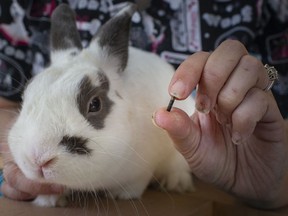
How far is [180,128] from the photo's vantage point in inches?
39.8

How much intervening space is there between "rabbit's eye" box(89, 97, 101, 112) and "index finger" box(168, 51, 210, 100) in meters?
0.30

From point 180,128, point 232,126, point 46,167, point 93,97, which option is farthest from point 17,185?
point 232,126

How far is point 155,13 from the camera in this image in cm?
193

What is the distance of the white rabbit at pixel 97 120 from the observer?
3.46 ft

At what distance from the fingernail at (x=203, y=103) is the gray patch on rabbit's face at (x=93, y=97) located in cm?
29

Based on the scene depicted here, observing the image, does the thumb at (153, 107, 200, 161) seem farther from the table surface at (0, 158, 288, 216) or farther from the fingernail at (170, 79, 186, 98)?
the table surface at (0, 158, 288, 216)

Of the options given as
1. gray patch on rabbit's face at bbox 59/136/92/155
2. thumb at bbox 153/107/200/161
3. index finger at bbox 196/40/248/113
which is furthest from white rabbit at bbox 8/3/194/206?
index finger at bbox 196/40/248/113

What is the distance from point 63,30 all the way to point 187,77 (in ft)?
2.01

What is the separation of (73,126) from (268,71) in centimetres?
50

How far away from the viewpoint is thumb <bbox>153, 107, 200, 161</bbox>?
959mm

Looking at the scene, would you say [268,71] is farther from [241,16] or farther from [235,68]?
[241,16]

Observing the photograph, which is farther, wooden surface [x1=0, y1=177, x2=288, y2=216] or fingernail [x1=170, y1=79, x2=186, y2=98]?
wooden surface [x1=0, y1=177, x2=288, y2=216]

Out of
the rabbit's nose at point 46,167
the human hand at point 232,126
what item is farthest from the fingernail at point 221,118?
the rabbit's nose at point 46,167

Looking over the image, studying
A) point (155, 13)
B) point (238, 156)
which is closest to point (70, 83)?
point (238, 156)
